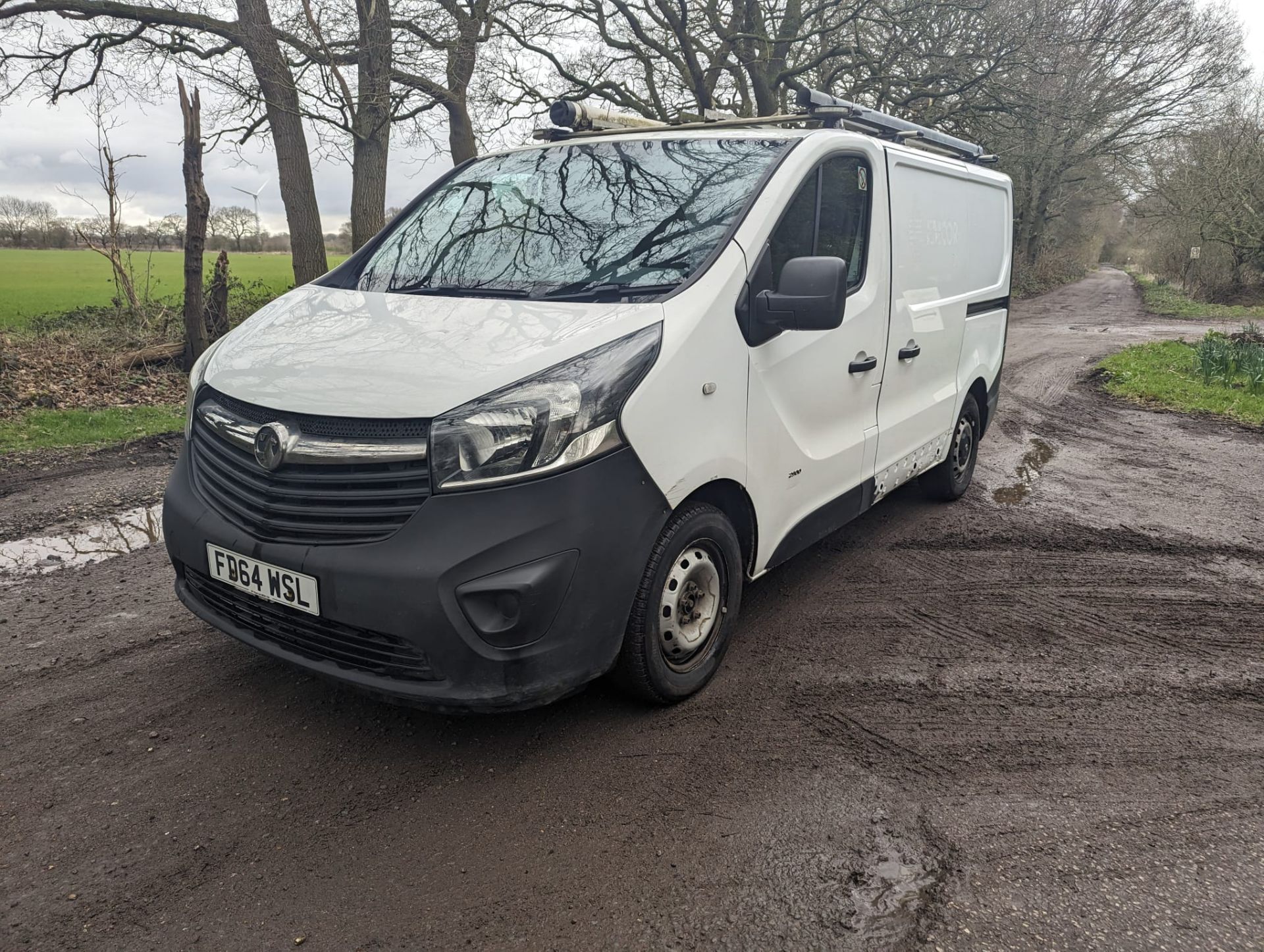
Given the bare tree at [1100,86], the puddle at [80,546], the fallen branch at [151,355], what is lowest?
the puddle at [80,546]

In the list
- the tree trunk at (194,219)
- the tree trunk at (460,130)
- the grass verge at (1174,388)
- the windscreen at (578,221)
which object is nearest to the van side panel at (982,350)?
the windscreen at (578,221)

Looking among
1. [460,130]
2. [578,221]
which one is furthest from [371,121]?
[578,221]

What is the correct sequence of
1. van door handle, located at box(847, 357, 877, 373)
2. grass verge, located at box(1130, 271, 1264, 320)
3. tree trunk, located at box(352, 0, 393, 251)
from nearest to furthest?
1. van door handle, located at box(847, 357, 877, 373)
2. tree trunk, located at box(352, 0, 393, 251)
3. grass verge, located at box(1130, 271, 1264, 320)

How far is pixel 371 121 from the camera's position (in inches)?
477

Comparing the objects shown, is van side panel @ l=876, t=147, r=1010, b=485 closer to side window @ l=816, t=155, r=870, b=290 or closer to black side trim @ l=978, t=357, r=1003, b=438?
side window @ l=816, t=155, r=870, b=290

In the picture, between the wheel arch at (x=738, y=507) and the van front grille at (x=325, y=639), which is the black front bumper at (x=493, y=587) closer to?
the van front grille at (x=325, y=639)

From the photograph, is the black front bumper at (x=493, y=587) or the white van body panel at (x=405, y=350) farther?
the white van body panel at (x=405, y=350)

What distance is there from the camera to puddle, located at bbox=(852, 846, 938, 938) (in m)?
2.19

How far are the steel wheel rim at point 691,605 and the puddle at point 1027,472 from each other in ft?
11.5

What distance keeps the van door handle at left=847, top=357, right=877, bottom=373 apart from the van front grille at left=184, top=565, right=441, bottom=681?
A: 89.7 inches

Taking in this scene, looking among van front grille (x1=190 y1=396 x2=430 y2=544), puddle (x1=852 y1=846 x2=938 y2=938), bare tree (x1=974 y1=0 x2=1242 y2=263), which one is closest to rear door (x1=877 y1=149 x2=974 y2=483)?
puddle (x1=852 y1=846 x2=938 y2=938)

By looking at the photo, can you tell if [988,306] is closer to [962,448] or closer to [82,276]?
[962,448]

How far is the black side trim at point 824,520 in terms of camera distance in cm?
365

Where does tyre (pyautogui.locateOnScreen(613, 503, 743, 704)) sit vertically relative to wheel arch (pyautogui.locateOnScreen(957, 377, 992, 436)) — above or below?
below
